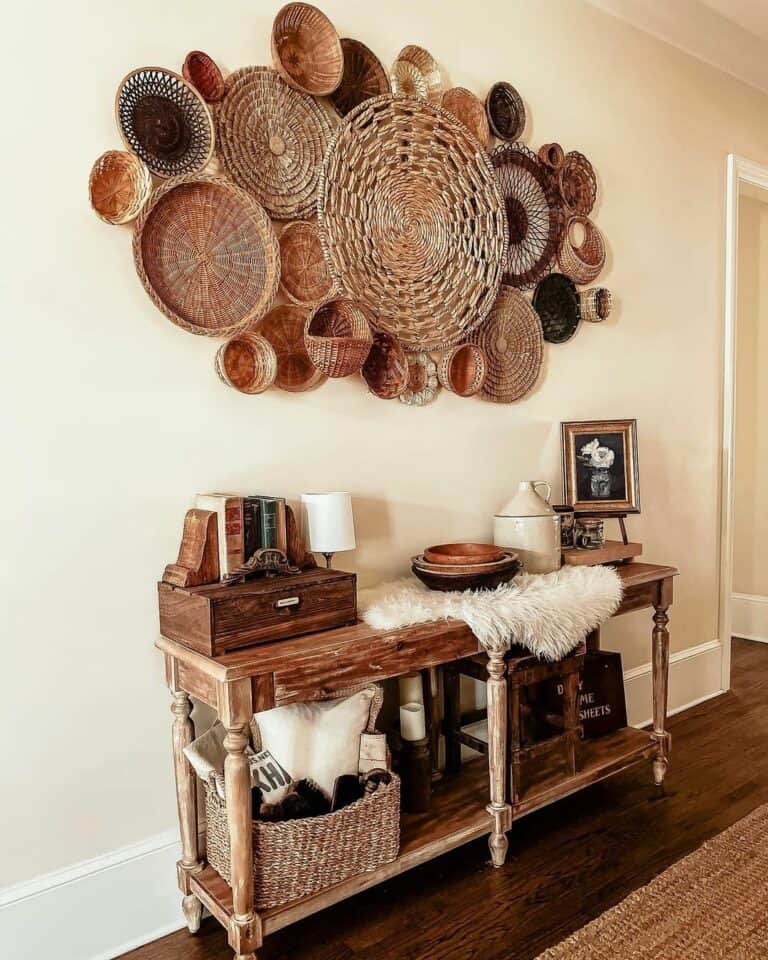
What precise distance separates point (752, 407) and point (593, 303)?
2.15m

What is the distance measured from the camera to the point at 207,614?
173cm

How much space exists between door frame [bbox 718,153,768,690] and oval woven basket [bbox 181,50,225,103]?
2464 mm

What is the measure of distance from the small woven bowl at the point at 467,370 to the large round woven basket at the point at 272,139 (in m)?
0.67

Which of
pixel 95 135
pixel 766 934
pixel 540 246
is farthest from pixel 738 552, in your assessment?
pixel 95 135

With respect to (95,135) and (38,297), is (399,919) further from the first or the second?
(95,135)

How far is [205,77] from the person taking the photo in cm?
197

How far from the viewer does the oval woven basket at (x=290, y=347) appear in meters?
2.12

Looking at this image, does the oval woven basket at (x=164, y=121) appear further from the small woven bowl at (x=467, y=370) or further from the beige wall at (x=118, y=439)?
the small woven bowl at (x=467, y=370)

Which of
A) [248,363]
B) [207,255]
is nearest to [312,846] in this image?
[248,363]

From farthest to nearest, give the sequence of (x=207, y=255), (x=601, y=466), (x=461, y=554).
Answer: (x=601, y=466) < (x=461, y=554) < (x=207, y=255)

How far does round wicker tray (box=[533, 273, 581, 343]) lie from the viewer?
280 centimetres

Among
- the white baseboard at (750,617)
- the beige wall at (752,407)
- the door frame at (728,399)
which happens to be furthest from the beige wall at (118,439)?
the white baseboard at (750,617)

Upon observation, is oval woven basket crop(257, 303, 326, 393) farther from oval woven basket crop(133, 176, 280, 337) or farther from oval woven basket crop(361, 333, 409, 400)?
oval woven basket crop(361, 333, 409, 400)

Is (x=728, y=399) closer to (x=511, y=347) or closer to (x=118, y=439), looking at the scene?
(x=511, y=347)
